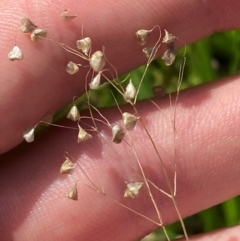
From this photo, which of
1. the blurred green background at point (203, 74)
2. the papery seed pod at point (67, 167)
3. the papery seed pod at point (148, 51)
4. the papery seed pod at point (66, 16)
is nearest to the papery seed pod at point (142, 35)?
the papery seed pod at point (148, 51)

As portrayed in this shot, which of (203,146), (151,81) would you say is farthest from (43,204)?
(151,81)

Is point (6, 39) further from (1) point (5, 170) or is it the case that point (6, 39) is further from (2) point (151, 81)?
(2) point (151, 81)

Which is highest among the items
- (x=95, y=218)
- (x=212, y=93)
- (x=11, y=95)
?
(x=11, y=95)

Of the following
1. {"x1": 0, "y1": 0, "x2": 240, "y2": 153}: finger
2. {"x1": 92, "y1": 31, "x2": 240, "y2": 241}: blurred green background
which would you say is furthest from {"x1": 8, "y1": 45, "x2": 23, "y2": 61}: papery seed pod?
{"x1": 92, "y1": 31, "x2": 240, "y2": 241}: blurred green background

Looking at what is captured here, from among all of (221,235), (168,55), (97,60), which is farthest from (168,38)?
(221,235)

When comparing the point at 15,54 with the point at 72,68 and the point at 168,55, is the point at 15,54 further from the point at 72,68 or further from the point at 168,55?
the point at 168,55

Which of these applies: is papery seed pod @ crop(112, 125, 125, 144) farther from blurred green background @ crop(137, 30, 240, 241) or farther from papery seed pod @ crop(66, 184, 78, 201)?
blurred green background @ crop(137, 30, 240, 241)
